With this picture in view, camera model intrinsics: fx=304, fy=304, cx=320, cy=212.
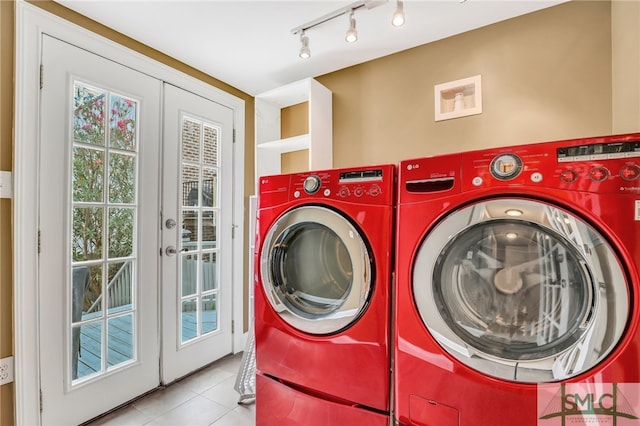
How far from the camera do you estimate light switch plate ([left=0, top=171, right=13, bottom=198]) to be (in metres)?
1.46

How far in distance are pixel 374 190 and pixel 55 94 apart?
69.3 inches

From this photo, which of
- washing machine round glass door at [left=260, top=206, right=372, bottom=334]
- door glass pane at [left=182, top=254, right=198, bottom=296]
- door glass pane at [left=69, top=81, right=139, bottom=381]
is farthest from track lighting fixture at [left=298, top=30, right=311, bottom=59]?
door glass pane at [left=182, top=254, right=198, bottom=296]

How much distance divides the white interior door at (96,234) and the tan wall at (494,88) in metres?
1.43

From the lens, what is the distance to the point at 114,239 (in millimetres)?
1872

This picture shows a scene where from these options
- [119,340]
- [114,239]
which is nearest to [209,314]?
[119,340]

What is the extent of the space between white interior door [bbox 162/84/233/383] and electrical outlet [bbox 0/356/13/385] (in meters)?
0.75

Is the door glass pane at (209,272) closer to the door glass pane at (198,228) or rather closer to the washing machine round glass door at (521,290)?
the door glass pane at (198,228)

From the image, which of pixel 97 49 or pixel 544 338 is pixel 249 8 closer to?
pixel 97 49

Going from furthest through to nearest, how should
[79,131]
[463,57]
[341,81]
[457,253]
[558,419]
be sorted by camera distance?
[341,81] → [463,57] → [79,131] → [457,253] → [558,419]

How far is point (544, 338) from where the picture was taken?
0.90 meters

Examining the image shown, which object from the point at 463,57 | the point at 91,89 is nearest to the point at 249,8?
the point at 91,89

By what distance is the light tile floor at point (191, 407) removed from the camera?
5.73 feet

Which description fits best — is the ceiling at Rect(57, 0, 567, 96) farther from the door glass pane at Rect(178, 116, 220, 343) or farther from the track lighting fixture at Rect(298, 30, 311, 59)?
the door glass pane at Rect(178, 116, 220, 343)

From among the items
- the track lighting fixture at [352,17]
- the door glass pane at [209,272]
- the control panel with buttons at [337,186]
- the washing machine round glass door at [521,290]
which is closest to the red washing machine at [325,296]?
the control panel with buttons at [337,186]
